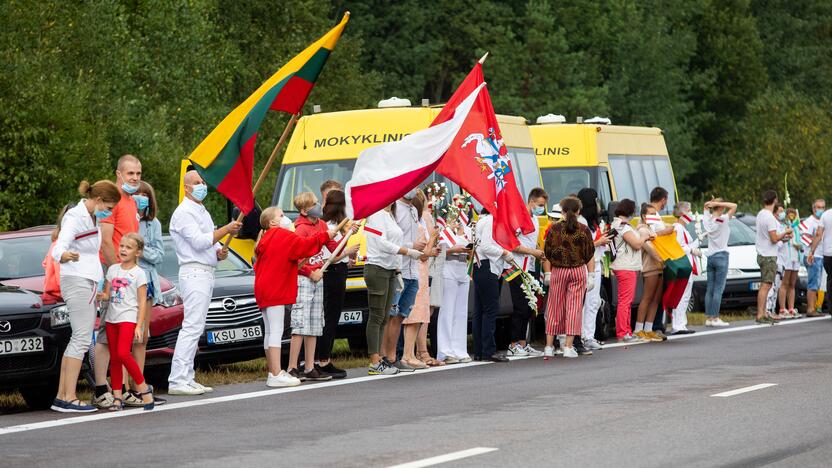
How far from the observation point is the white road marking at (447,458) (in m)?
9.35

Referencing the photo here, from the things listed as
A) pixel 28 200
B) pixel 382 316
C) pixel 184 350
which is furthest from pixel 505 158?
pixel 28 200

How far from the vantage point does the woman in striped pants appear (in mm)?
17828

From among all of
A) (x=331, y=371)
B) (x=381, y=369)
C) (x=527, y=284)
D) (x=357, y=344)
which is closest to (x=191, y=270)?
(x=331, y=371)

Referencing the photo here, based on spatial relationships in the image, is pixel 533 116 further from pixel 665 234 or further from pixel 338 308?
pixel 338 308

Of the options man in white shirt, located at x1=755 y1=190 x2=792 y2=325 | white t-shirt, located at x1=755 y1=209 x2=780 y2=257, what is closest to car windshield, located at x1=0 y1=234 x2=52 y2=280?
man in white shirt, located at x1=755 y1=190 x2=792 y2=325

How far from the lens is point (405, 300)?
52.8 feet

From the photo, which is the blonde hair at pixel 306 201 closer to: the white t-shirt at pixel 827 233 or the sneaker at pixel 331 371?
the sneaker at pixel 331 371

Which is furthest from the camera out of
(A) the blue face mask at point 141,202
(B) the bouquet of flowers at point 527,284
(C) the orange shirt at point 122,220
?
(B) the bouquet of flowers at point 527,284

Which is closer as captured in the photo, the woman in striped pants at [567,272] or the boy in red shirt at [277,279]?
the boy in red shirt at [277,279]

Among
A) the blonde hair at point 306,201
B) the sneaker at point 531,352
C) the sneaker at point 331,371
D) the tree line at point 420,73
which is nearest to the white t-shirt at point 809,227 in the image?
the sneaker at point 531,352

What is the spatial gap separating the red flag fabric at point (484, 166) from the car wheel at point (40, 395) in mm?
4849

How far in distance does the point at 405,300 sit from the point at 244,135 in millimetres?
2780

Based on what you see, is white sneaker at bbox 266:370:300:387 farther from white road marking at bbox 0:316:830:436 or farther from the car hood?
the car hood

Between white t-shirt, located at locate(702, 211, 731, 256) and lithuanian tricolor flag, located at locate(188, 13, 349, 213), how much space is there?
9.72 metres
